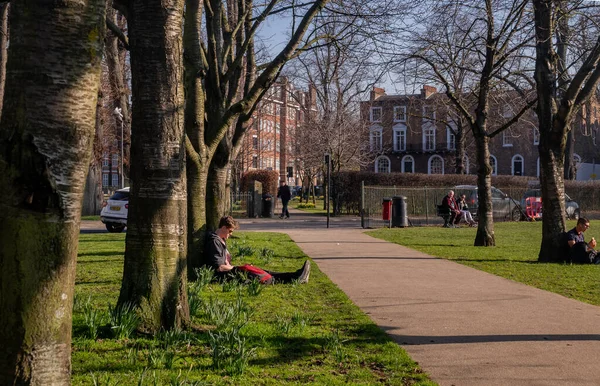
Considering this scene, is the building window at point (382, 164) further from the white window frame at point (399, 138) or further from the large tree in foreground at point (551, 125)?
the large tree in foreground at point (551, 125)

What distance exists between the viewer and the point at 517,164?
65938 mm

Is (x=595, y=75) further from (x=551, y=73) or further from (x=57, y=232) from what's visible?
(x=57, y=232)

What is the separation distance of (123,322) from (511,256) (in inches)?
449

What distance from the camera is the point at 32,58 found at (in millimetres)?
3445

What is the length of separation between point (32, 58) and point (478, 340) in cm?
482

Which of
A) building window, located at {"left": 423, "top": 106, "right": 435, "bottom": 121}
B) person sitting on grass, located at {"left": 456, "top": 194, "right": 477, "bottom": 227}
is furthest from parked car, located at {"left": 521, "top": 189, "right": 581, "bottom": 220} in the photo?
building window, located at {"left": 423, "top": 106, "right": 435, "bottom": 121}

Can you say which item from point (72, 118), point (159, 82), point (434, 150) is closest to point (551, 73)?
point (159, 82)

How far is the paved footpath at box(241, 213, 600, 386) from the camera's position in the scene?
211 inches

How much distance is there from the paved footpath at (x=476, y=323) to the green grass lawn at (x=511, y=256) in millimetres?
577

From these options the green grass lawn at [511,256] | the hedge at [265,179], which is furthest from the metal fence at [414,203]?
the hedge at [265,179]

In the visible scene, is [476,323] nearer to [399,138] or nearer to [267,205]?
[267,205]

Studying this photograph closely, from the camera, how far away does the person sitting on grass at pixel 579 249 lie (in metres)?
13.4

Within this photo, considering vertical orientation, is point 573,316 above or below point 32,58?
below

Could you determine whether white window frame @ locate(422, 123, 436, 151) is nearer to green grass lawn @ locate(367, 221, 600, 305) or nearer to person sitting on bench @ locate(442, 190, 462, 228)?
person sitting on bench @ locate(442, 190, 462, 228)
